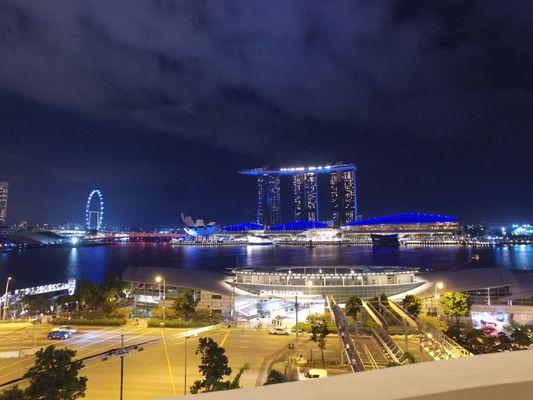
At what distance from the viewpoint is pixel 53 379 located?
16.8 ft

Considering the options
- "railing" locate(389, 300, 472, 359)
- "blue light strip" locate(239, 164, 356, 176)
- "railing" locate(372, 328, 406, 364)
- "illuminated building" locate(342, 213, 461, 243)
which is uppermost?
"blue light strip" locate(239, 164, 356, 176)

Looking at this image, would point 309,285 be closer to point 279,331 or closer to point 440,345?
point 279,331

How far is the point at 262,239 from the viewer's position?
86125 millimetres

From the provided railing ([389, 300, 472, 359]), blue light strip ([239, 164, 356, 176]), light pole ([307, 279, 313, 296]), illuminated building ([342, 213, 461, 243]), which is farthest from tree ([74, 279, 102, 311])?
blue light strip ([239, 164, 356, 176])

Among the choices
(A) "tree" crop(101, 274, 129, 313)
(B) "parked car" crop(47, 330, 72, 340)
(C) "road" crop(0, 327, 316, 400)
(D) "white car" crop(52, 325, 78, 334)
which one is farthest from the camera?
(A) "tree" crop(101, 274, 129, 313)

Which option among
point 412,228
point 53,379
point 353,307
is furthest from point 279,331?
point 412,228

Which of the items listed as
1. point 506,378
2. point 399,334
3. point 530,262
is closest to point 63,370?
point 506,378

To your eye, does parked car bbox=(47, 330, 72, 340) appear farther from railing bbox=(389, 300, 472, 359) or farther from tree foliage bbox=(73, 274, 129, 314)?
railing bbox=(389, 300, 472, 359)

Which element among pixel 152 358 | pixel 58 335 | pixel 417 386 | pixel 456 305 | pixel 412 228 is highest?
pixel 412 228

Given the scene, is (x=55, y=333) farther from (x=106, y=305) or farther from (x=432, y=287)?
(x=432, y=287)

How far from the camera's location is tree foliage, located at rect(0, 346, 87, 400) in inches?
195

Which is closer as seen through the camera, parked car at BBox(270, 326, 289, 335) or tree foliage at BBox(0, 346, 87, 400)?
tree foliage at BBox(0, 346, 87, 400)

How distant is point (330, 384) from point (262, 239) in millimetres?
85207

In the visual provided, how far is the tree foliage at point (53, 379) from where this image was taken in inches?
195
